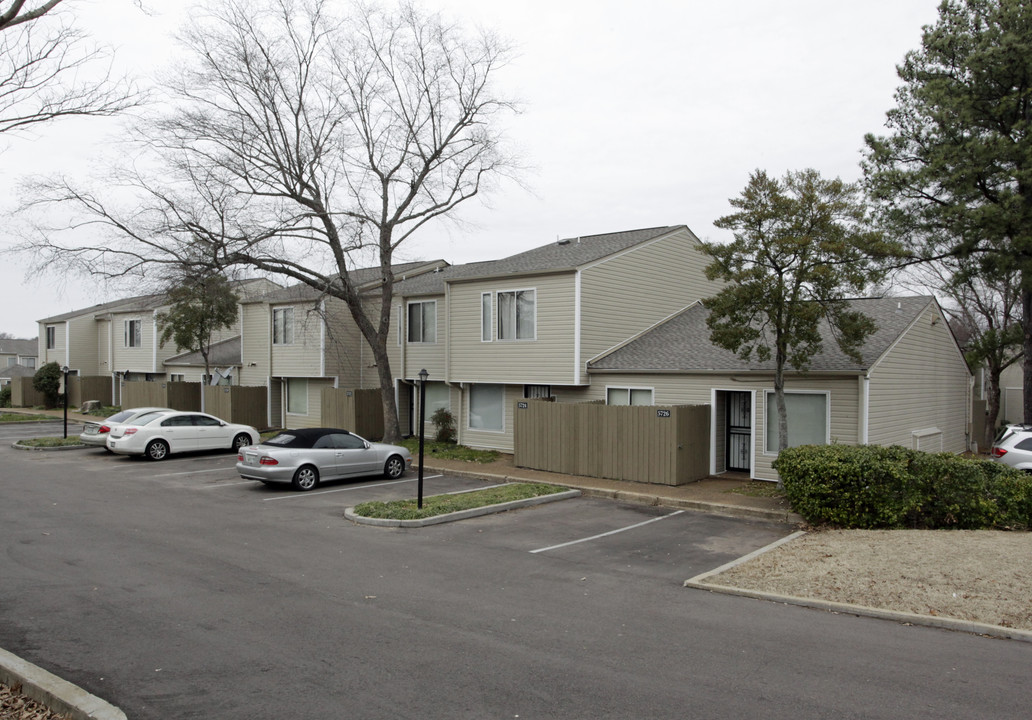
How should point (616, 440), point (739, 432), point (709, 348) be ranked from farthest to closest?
1. point (709, 348)
2. point (739, 432)
3. point (616, 440)

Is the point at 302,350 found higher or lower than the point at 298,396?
higher

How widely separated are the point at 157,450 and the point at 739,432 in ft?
55.7

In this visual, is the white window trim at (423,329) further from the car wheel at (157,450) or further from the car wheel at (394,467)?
the car wheel at (157,450)

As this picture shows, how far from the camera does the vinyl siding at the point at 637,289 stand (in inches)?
835

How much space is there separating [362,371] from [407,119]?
971cm

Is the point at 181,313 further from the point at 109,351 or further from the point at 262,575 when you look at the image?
the point at 262,575

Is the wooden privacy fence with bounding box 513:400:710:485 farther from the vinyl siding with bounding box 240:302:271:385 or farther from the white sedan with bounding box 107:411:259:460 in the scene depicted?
the vinyl siding with bounding box 240:302:271:385

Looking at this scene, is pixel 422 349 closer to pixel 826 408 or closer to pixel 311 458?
pixel 311 458

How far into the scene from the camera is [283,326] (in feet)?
100

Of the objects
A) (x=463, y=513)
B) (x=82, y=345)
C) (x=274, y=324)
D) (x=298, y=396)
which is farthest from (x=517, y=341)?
(x=82, y=345)

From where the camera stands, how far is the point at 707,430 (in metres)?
18.6

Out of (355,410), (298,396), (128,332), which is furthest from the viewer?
(128,332)

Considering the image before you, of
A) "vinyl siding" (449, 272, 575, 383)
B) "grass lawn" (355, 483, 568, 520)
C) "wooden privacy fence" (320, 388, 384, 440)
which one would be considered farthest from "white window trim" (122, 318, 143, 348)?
"grass lawn" (355, 483, 568, 520)

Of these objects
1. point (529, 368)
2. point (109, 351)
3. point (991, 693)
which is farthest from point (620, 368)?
point (109, 351)
